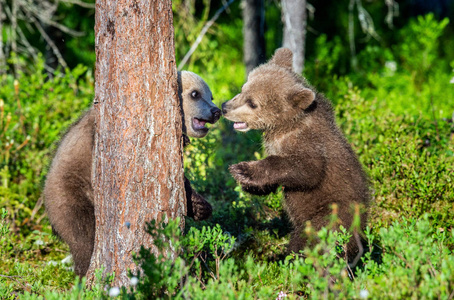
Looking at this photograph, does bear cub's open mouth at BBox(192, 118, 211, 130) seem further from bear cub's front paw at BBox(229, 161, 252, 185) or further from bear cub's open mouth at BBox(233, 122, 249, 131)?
bear cub's front paw at BBox(229, 161, 252, 185)

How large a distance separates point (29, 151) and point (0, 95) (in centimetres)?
166

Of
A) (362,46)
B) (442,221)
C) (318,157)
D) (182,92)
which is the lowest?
(442,221)

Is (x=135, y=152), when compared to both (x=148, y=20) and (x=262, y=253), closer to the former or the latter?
(x=148, y=20)

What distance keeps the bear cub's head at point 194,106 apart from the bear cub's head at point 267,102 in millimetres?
295

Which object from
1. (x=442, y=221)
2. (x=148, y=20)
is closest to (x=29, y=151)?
(x=148, y=20)

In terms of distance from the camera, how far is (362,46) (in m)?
16.9

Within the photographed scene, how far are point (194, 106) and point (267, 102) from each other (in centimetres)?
82

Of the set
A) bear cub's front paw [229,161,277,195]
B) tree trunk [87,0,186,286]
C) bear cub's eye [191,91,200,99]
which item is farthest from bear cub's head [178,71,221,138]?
tree trunk [87,0,186,286]

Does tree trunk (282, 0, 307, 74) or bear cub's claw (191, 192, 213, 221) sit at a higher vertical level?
tree trunk (282, 0, 307, 74)

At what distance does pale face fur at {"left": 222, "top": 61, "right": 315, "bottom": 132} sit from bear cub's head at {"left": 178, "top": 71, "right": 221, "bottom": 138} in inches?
11.7

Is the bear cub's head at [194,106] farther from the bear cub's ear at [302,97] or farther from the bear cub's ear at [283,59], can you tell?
the bear cub's ear at [302,97]

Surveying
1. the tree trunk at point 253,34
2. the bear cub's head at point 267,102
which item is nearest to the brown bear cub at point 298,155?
the bear cub's head at point 267,102

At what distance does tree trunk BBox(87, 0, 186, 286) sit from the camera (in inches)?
152

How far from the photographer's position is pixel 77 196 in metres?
4.82
